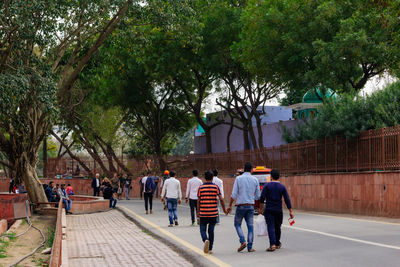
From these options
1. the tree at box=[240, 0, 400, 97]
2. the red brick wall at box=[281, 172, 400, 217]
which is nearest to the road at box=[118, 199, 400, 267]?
the red brick wall at box=[281, 172, 400, 217]

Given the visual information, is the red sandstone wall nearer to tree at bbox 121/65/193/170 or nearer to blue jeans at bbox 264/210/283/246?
blue jeans at bbox 264/210/283/246

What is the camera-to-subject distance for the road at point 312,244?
9773mm

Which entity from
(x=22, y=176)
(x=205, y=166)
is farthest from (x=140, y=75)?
(x=22, y=176)

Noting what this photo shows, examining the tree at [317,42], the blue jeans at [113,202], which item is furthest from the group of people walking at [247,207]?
the blue jeans at [113,202]

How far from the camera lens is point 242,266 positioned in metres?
9.41

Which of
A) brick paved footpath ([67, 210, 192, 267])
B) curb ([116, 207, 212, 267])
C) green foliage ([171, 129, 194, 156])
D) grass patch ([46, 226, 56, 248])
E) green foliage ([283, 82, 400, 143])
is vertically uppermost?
green foliage ([171, 129, 194, 156])

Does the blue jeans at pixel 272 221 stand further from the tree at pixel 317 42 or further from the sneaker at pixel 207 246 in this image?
the tree at pixel 317 42

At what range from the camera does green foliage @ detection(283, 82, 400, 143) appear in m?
22.0

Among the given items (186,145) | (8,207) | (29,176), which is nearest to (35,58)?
(8,207)

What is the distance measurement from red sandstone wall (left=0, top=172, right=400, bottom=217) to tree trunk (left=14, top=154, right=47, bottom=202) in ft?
38.1

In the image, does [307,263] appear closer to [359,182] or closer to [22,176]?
[359,182]

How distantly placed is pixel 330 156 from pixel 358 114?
2.04 metres

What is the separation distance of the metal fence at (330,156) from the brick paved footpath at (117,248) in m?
8.45

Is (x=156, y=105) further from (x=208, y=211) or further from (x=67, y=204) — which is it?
(x=208, y=211)
